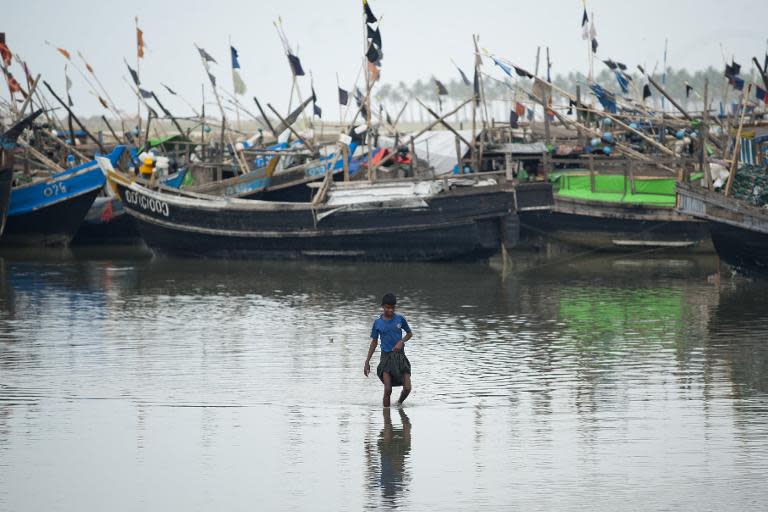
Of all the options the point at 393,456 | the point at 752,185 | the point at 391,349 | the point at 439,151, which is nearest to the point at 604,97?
the point at 752,185

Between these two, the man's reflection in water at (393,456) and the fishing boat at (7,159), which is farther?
the fishing boat at (7,159)

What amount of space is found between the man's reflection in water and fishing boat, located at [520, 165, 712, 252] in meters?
15.9

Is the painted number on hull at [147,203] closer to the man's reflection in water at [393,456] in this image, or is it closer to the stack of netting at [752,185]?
the stack of netting at [752,185]

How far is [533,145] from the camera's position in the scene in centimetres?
3031

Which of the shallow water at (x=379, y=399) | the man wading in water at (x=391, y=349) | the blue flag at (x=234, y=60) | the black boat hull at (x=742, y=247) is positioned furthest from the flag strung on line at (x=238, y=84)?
the man wading in water at (x=391, y=349)

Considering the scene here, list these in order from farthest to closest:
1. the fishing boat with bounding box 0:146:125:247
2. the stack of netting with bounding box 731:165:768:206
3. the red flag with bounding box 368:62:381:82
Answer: the fishing boat with bounding box 0:146:125:247
the red flag with bounding box 368:62:381:82
the stack of netting with bounding box 731:165:768:206

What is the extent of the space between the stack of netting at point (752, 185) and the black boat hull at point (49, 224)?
1507 centimetres

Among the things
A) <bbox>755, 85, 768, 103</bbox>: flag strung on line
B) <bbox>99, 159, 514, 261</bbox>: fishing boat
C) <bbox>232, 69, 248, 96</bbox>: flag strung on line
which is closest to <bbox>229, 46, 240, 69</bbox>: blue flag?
<bbox>232, 69, 248, 96</bbox>: flag strung on line

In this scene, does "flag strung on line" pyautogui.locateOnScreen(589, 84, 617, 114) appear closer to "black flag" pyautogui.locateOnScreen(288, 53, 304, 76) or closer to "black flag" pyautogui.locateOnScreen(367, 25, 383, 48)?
"black flag" pyautogui.locateOnScreen(367, 25, 383, 48)

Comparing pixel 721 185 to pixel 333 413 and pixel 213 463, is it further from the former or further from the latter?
pixel 213 463

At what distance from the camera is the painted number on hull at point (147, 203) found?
92.9 feet

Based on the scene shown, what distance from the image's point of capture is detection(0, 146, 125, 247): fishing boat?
30.2 meters

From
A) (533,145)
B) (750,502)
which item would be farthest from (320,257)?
(750,502)

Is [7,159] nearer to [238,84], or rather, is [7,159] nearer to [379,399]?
[238,84]
